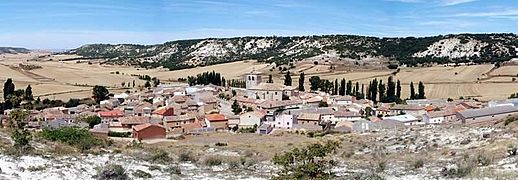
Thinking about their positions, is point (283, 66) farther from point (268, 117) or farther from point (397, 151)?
point (397, 151)

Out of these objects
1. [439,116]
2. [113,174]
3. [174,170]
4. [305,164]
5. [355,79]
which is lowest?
[439,116]

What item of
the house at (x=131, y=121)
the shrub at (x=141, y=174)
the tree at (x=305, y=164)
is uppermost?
the tree at (x=305, y=164)

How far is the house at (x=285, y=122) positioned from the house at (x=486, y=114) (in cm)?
1903

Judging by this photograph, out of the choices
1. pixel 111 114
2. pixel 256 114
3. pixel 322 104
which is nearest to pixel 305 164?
pixel 256 114

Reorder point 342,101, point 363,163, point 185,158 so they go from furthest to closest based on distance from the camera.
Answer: point 342,101
point 363,163
point 185,158

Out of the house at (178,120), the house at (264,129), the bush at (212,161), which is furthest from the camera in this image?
Answer: the house at (178,120)

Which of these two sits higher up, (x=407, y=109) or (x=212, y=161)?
(x=212, y=161)

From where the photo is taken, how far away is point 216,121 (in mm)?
68625

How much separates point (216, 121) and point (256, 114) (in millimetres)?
5075

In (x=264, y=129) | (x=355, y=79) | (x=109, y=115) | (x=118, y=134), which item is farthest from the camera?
(x=355, y=79)

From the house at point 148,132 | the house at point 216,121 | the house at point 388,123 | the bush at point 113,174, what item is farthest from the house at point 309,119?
the bush at point 113,174

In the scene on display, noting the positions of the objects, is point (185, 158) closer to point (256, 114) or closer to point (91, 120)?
point (256, 114)

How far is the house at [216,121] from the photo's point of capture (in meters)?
68.1

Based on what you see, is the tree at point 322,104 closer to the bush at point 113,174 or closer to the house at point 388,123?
the house at point 388,123
